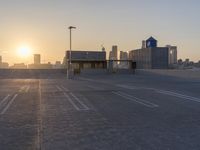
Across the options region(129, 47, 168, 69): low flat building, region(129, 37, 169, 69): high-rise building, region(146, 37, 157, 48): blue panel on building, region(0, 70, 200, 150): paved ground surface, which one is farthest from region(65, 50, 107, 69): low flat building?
region(0, 70, 200, 150): paved ground surface

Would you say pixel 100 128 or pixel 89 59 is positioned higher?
pixel 89 59

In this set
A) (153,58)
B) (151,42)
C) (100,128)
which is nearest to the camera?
(100,128)

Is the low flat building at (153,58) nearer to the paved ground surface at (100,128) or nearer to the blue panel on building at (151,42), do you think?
the blue panel on building at (151,42)

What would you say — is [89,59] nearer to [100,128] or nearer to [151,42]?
[151,42]

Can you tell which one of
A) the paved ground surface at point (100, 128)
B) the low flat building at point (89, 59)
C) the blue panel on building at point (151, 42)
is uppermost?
the blue panel on building at point (151, 42)

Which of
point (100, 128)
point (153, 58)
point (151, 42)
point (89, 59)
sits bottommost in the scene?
point (100, 128)

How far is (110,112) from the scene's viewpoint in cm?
1388

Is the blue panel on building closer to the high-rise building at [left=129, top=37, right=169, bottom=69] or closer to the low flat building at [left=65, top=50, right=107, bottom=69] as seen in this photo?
the high-rise building at [left=129, top=37, right=169, bottom=69]

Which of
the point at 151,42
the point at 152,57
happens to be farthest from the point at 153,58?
the point at 151,42

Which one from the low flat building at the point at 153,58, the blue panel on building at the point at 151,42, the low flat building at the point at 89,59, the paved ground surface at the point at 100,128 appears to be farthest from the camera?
the blue panel on building at the point at 151,42

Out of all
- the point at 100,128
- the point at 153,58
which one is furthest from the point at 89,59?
the point at 100,128

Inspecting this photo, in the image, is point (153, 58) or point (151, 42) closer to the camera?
point (153, 58)

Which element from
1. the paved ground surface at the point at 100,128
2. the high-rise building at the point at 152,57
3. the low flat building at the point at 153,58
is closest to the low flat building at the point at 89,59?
the high-rise building at the point at 152,57

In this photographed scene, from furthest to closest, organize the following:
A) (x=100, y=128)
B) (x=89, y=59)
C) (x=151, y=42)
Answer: (x=151, y=42) < (x=89, y=59) < (x=100, y=128)
